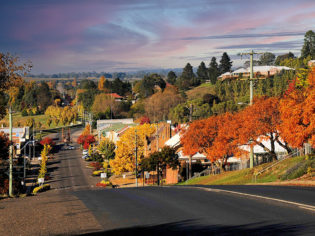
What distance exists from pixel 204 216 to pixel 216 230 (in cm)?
Answer: 204

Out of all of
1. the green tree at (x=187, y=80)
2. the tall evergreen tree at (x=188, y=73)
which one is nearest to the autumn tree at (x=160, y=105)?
the green tree at (x=187, y=80)

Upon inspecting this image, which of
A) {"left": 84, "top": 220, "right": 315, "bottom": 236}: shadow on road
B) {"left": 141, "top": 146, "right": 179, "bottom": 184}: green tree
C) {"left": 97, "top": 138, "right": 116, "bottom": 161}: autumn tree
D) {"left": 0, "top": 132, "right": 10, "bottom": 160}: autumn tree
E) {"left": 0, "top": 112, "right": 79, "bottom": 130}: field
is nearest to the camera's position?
{"left": 84, "top": 220, "right": 315, "bottom": 236}: shadow on road

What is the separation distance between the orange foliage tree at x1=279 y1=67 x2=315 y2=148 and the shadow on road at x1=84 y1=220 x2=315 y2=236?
713 inches

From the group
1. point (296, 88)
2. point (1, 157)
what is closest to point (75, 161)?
point (1, 157)

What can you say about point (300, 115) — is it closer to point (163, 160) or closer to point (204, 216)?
point (204, 216)

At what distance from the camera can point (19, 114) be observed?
18350 centimetres

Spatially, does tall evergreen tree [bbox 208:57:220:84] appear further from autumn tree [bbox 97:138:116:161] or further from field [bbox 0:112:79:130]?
autumn tree [bbox 97:138:116:161]

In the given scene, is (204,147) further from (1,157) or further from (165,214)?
(165,214)

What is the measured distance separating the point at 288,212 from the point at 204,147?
→ 128 ft

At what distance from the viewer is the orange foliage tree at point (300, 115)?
93.1 ft

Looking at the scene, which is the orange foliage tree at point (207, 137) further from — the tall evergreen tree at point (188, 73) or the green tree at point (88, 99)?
the tall evergreen tree at point (188, 73)

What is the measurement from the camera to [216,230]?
11.3 metres

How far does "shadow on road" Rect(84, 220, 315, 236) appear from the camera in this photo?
10938 mm

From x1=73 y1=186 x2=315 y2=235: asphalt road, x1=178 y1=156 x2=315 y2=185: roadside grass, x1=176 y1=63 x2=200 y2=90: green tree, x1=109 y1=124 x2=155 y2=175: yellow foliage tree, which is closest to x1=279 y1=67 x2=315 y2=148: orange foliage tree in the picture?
x1=178 y1=156 x2=315 y2=185: roadside grass
